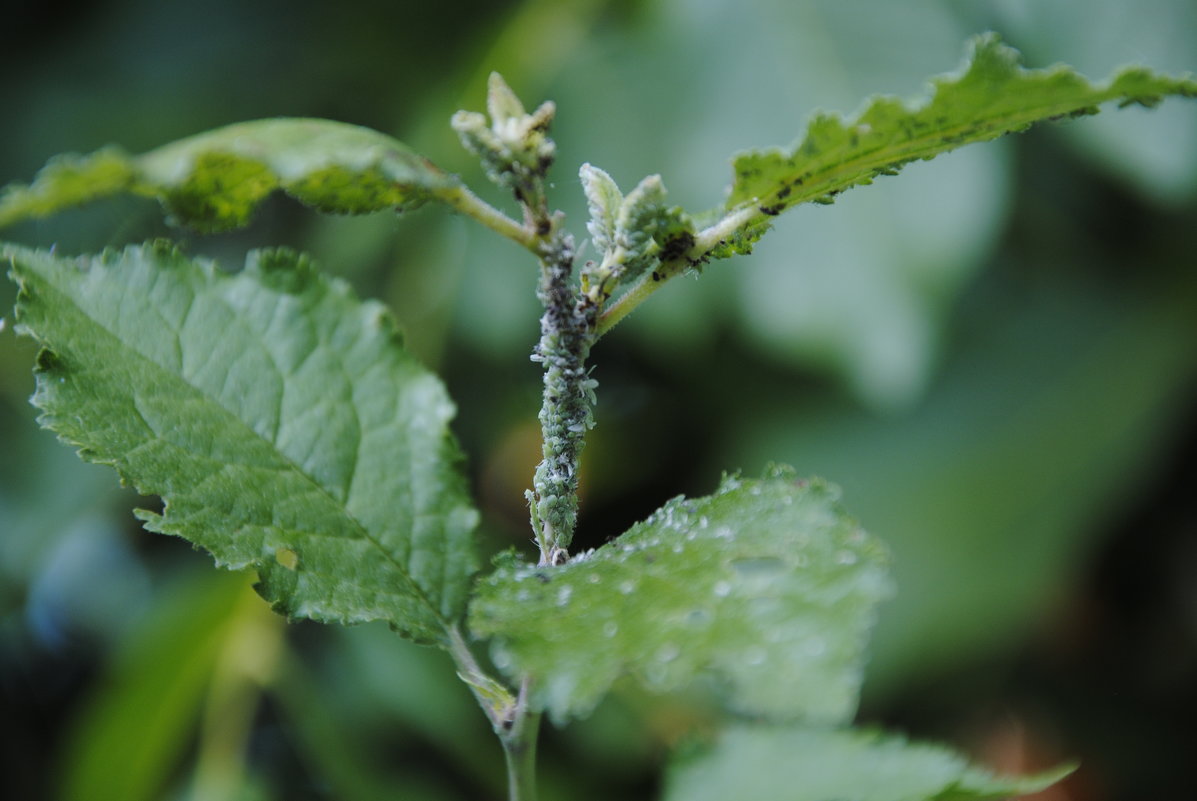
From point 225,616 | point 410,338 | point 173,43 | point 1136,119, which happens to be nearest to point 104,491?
point 225,616

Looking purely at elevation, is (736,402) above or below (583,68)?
below

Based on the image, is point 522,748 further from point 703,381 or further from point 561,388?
point 703,381

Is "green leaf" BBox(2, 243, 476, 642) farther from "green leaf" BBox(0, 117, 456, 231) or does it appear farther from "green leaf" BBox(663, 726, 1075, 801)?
"green leaf" BBox(663, 726, 1075, 801)

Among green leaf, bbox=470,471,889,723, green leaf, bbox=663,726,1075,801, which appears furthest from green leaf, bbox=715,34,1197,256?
green leaf, bbox=663,726,1075,801

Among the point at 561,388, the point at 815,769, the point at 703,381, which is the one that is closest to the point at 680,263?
the point at 561,388

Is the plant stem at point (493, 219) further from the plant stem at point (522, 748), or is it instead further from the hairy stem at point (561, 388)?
the plant stem at point (522, 748)

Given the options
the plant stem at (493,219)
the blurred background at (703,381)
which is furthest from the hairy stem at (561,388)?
the blurred background at (703,381)

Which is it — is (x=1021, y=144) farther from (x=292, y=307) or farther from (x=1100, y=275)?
(x=292, y=307)
